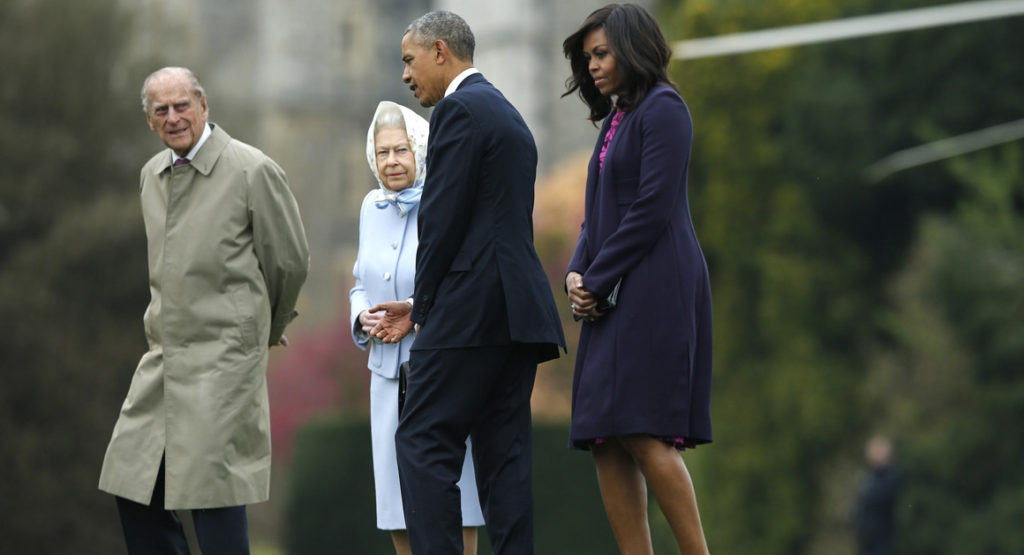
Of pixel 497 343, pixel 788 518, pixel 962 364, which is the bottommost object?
pixel 788 518

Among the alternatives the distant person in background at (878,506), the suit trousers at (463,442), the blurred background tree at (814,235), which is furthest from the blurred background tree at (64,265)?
the suit trousers at (463,442)

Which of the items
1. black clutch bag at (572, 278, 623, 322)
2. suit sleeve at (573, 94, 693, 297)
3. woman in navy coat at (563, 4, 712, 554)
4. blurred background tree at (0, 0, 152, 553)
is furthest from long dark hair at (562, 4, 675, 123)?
blurred background tree at (0, 0, 152, 553)

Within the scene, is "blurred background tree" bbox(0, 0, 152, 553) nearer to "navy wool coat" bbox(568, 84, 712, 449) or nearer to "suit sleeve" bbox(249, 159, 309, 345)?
"suit sleeve" bbox(249, 159, 309, 345)

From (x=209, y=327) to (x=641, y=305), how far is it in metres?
1.45

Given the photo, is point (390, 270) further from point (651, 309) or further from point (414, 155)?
point (651, 309)

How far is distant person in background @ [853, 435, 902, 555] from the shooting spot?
20.3 m

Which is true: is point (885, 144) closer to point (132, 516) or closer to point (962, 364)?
point (962, 364)

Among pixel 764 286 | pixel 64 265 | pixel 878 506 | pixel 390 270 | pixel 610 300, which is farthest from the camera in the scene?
pixel 764 286

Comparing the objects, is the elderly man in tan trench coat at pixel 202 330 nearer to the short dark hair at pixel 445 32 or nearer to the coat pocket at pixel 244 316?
the coat pocket at pixel 244 316

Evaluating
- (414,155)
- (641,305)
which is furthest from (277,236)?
(641,305)

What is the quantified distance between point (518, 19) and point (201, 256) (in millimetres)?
44624

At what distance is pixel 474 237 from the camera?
544 cm

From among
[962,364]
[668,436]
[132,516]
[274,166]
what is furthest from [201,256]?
[962,364]

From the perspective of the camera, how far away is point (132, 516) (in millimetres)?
5910
